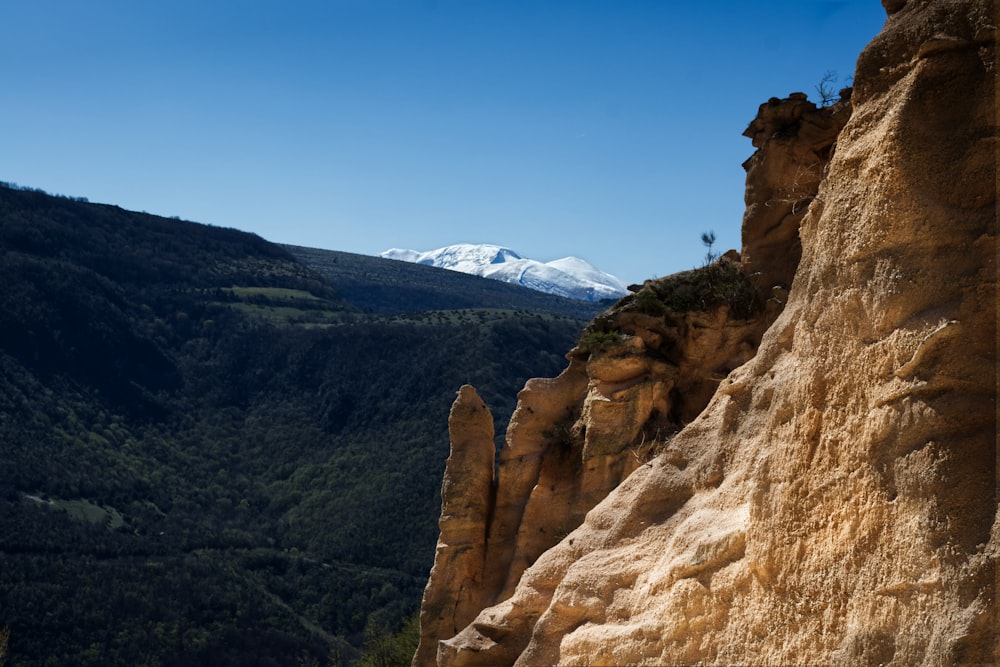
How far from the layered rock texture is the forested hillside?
44.2 m

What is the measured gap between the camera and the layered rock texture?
780 centimetres

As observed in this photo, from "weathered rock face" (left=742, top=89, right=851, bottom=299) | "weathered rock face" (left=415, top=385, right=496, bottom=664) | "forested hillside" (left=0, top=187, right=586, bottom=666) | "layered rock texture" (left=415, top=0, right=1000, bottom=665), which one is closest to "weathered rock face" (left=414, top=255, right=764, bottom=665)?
"weathered rock face" (left=415, top=385, right=496, bottom=664)

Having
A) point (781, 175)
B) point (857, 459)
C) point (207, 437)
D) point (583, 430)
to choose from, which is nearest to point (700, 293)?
point (781, 175)

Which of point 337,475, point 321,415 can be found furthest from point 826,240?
point 321,415

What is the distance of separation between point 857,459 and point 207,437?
11425 centimetres

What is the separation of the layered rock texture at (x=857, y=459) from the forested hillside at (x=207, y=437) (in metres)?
44.2

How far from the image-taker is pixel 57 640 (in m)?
60.7

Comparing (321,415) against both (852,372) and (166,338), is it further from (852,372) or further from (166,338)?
(852,372)

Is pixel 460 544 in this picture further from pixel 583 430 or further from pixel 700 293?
pixel 700 293

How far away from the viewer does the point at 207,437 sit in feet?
384

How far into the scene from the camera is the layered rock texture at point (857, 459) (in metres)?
7.80

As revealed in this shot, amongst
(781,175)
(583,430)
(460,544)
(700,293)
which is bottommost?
(460,544)

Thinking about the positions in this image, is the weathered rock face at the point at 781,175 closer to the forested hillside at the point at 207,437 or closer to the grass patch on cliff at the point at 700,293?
the grass patch on cliff at the point at 700,293

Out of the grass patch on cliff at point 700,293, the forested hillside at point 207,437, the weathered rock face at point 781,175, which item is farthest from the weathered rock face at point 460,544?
the forested hillside at point 207,437
